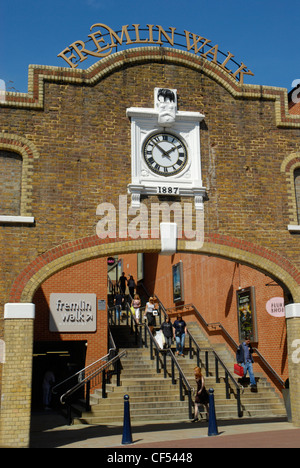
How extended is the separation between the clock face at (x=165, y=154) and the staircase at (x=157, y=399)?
697 cm

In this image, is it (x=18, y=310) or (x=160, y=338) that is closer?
(x=18, y=310)

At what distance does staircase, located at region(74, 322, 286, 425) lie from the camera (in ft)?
49.7

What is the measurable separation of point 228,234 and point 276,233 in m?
1.32

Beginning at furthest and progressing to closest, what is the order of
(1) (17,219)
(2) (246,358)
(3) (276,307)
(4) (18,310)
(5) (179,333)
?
(5) (179,333), (3) (276,307), (2) (246,358), (1) (17,219), (4) (18,310)

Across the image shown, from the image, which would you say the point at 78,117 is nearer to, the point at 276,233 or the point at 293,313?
the point at 276,233

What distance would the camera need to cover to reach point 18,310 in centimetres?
1160

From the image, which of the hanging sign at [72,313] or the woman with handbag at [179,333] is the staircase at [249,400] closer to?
the woman with handbag at [179,333]

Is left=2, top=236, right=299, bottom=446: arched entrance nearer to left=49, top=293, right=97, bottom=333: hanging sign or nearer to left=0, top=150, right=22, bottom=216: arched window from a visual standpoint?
left=0, top=150, right=22, bottom=216: arched window

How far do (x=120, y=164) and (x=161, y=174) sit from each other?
3.51 feet

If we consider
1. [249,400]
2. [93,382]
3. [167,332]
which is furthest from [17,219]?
[249,400]

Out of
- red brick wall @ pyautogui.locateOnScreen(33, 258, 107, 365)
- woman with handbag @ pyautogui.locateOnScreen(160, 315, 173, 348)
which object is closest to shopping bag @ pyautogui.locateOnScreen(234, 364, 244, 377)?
woman with handbag @ pyautogui.locateOnScreen(160, 315, 173, 348)

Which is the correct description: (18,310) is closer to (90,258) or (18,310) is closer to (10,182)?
(90,258)

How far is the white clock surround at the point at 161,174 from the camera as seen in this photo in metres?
13.0

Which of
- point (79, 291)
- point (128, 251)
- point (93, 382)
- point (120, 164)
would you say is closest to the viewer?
point (128, 251)
